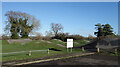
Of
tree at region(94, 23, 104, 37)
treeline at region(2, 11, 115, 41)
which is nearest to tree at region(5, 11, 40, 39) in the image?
treeline at region(2, 11, 115, 41)

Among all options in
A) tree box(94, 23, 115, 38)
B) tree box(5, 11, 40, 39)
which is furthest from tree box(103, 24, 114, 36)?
tree box(5, 11, 40, 39)

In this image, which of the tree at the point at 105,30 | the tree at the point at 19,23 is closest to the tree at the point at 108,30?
the tree at the point at 105,30

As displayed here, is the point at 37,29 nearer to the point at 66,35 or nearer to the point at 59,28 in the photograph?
the point at 66,35

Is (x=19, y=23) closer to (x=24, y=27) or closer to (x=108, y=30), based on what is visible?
(x=24, y=27)

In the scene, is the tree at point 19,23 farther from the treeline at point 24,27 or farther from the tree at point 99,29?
the tree at point 99,29

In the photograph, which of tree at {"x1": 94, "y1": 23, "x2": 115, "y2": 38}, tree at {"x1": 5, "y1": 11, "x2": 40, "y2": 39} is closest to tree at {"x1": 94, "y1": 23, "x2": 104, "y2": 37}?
tree at {"x1": 94, "y1": 23, "x2": 115, "y2": 38}

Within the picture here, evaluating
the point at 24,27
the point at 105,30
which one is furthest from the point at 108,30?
the point at 24,27

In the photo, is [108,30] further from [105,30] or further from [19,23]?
[19,23]

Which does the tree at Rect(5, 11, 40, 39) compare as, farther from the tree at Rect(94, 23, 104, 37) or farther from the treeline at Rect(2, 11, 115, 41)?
the tree at Rect(94, 23, 104, 37)

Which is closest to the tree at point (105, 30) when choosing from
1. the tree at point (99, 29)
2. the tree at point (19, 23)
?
the tree at point (99, 29)

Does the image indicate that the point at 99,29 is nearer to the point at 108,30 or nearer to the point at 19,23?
the point at 108,30

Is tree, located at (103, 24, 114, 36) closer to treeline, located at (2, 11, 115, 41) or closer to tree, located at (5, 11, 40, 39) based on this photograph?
treeline, located at (2, 11, 115, 41)

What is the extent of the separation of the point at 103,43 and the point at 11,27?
29.3m

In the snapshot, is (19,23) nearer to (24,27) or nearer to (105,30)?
(24,27)
